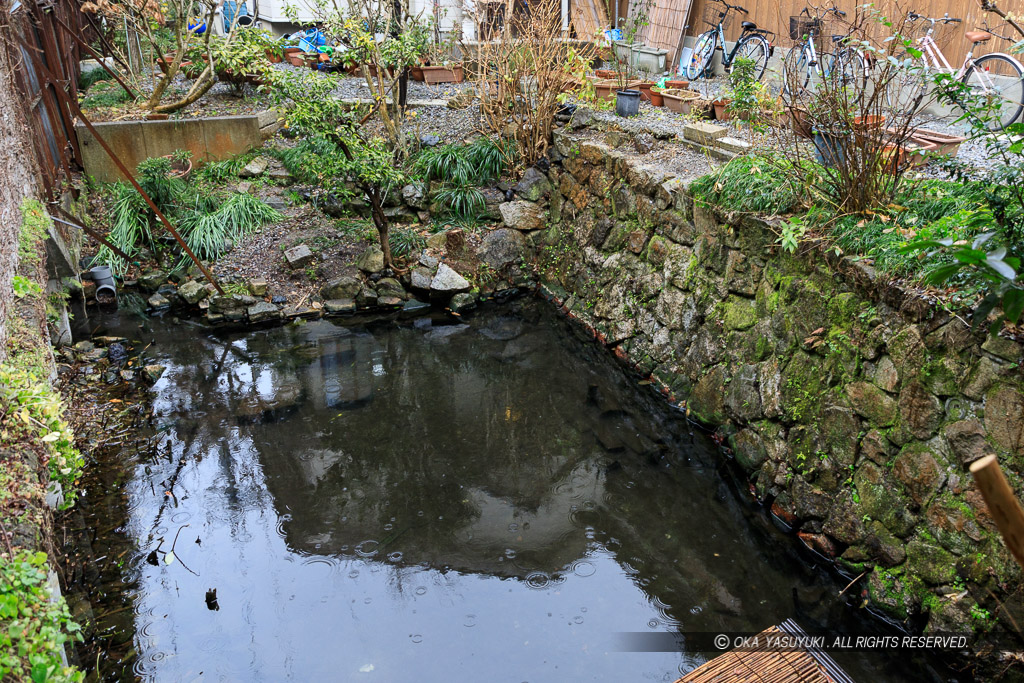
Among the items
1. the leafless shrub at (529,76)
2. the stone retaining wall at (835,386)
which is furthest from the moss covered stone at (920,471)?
the leafless shrub at (529,76)

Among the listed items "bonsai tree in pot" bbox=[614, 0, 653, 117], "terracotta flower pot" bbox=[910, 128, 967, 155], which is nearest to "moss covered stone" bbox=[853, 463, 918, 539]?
"terracotta flower pot" bbox=[910, 128, 967, 155]

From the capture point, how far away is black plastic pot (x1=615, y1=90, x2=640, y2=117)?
727 centimetres

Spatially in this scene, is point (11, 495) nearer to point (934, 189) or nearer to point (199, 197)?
point (934, 189)

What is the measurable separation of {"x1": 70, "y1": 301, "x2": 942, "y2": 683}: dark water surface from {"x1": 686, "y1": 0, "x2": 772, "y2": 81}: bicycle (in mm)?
5494

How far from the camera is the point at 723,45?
31.0 feet

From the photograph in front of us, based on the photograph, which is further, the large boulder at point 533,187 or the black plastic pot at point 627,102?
the large boulder at point 533,187

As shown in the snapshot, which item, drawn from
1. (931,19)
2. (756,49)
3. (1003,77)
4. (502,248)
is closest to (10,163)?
(502,248)

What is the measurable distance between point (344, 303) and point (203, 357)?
146 cm

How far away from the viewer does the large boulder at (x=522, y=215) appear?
7625 mm

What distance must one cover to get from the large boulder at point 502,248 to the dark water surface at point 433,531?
5.72ft

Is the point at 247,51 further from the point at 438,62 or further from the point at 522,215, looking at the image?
the point at 438,62

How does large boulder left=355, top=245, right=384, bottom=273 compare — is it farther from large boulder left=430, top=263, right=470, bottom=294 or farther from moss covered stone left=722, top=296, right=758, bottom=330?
moss covered stone left=722, top=296, right=758, bottom=330

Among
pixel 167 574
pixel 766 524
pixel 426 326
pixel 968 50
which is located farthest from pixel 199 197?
pixel 968 50

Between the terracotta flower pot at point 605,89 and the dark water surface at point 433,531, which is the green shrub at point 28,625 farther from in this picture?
the terracotta flower pot at point 605,89
